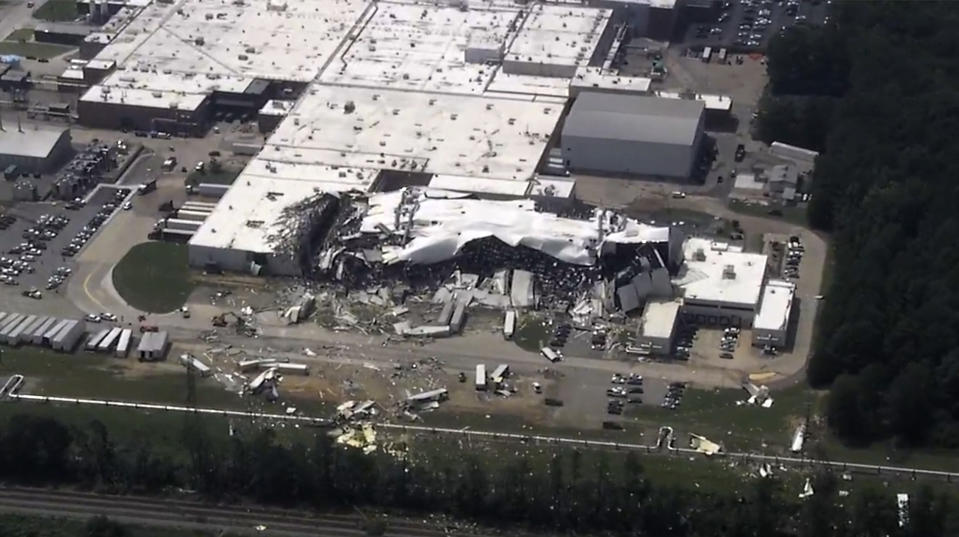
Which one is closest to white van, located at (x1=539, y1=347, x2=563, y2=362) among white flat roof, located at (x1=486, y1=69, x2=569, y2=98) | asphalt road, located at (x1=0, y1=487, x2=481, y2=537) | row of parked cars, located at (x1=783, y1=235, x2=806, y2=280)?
row of parked cars, located at (x1=783, y1=235, x2=806, y2=280)

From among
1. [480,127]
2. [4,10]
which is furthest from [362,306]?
[4,10]

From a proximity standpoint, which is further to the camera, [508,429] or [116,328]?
[116,328]

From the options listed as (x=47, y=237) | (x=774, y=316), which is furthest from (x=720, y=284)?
(x=47, y=237)

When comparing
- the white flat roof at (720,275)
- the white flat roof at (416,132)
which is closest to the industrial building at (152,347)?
the white flat roof at (416,132)

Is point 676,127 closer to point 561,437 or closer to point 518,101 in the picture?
point 518,101

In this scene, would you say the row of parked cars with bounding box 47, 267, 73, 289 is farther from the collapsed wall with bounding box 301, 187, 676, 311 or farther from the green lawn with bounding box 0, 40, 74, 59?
the green lawn with bounding box 0, 40, 74, 59

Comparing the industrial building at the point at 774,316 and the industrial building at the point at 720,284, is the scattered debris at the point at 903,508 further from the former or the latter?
the industrial building at the point at 720,284
